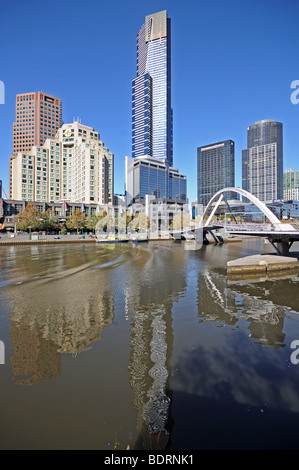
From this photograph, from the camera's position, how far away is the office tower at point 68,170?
11844cm

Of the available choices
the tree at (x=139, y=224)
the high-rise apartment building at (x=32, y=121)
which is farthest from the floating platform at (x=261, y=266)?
the high-rise apartment building at (x=32, y=121)

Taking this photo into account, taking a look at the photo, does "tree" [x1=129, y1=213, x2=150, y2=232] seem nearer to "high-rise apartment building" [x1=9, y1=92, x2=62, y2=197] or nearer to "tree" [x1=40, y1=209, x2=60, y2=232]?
"tree" [x1=40, y1=209, x2=60, y2=232]

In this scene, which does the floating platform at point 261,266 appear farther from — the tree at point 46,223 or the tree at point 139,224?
the tree at point 139,224

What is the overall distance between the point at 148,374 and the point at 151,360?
827 millimetres

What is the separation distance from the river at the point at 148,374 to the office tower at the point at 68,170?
109m

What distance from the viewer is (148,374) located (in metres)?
7.25

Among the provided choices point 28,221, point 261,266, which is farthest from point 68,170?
point 261,266

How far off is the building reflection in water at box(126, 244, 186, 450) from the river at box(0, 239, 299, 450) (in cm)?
3

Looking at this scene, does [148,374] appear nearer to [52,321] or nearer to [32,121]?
[52,321]

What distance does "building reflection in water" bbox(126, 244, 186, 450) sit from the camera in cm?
528

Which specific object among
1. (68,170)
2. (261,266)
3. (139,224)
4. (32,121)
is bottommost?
(261,266)

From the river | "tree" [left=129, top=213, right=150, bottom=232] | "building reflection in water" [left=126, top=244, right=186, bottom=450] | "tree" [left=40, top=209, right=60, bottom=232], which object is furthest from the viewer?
"tree" [left=129, top=213, right=150, bottom=232]

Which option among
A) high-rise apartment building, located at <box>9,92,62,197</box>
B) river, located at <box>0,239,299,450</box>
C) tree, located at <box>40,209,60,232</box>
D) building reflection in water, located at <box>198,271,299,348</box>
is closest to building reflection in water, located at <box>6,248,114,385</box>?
river, located at <box>0,239,299,450</box>
